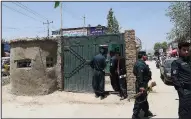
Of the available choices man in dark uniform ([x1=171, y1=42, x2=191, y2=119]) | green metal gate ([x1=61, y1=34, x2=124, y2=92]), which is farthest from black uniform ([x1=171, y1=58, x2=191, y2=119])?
green metal gate ([x1=61, y1=34, x2=124, y2=92])

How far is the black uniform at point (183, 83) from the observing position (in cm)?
595

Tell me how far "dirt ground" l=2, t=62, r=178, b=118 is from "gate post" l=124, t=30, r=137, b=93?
0.57 metres

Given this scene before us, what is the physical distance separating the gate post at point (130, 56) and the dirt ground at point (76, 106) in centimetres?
57

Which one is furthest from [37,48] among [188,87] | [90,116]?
[188,87]

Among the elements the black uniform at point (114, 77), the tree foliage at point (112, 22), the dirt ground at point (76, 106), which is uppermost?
the tree foliage at point (112, 22)

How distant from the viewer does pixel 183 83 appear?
19.6ft

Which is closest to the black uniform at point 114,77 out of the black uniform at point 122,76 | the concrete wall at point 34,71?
the black uniform at point 122,76

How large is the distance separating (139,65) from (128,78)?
3005mm

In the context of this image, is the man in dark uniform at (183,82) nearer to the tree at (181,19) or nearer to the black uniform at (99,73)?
the black uniform at (99,73)

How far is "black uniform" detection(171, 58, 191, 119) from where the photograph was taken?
19.5ft

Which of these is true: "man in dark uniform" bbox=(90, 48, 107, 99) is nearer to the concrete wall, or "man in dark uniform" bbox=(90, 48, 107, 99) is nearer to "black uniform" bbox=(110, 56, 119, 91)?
"black uniform" bbox=(110, 56, 119, 91)

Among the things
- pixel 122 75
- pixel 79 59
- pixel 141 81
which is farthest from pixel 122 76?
pixel 141 81

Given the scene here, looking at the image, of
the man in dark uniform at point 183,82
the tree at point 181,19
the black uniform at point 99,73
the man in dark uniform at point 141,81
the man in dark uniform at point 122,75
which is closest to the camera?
the man in dark uniform at point 183,82

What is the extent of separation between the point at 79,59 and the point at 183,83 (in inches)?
277
